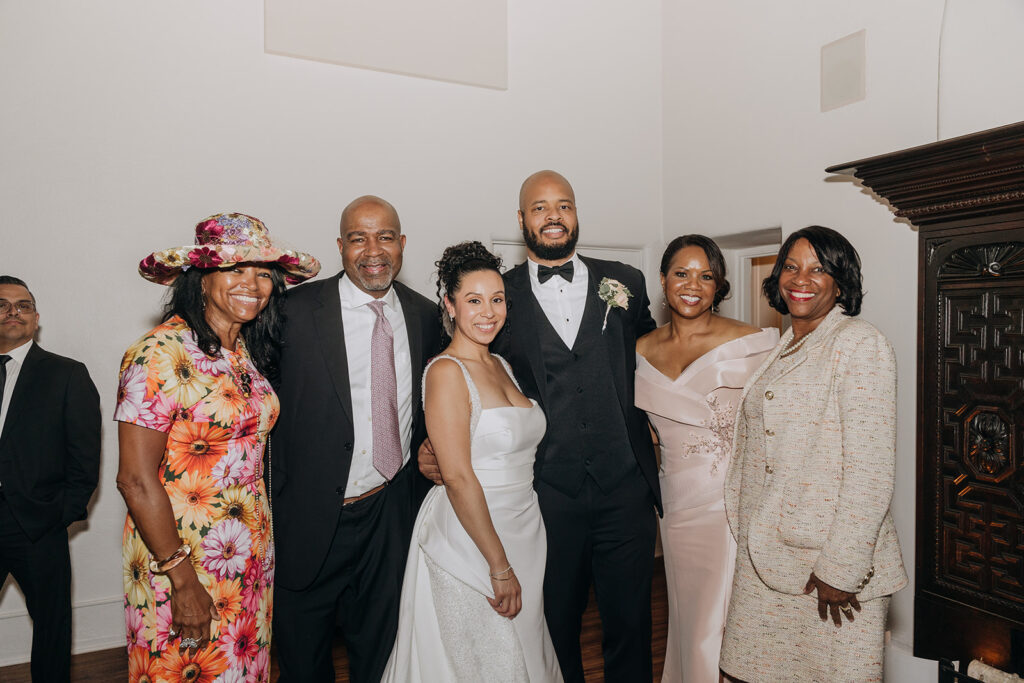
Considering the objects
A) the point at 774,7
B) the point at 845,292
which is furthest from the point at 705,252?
the point at 774,7

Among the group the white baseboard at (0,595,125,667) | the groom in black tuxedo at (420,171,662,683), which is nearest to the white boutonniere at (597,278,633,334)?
the groom in black tuxedo at (420,171,662,683)

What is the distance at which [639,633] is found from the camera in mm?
2566

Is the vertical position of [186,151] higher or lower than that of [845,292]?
higher

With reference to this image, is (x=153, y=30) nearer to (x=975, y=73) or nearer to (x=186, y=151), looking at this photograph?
(x=186, y=151)

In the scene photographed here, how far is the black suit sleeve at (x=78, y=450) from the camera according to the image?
114 inches

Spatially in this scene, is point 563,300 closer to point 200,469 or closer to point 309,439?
point 309,439

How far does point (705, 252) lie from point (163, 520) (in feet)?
6.87

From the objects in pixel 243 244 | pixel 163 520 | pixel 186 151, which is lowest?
pixel 163 520

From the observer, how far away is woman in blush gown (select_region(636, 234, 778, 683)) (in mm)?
2482

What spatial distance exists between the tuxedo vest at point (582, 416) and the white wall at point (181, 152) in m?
2.04

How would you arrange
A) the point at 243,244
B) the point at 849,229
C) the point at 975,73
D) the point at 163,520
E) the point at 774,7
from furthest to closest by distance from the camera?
1. the point at 774,7
2. the point at 849,229
3. the point at 975,73
4. the point at 243,244
5. the point at 163,520

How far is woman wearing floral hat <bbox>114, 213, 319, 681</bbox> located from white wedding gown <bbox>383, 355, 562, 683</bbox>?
473 mm

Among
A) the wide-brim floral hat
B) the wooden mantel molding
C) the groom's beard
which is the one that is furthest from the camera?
the groom's beard

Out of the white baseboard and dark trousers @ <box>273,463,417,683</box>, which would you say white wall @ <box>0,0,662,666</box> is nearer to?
the white baseboard
